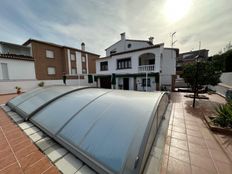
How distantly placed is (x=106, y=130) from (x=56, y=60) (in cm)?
2081

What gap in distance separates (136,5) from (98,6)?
2233mm

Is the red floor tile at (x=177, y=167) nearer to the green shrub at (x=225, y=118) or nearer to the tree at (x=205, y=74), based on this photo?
the green shrub at (x=225, y=118)

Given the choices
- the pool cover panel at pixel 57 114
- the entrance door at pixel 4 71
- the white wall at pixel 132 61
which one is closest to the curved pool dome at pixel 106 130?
the pool cover panel at pixel 57 114

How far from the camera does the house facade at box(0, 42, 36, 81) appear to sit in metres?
12.2

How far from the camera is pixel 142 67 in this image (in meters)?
13.5

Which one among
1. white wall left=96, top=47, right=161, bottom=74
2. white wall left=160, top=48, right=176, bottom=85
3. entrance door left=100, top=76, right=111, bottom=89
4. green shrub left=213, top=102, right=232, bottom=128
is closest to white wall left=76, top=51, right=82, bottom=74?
white wall left=96, top=47, right=161, bottom=74

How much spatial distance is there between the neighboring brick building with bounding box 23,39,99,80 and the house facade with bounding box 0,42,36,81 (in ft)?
→ 5.47

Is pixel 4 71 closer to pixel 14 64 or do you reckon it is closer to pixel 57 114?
pixel 14 64

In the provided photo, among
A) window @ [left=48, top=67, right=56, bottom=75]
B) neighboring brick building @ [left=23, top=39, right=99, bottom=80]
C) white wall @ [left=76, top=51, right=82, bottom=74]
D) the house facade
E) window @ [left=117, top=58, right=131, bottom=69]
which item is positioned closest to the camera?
the house facade

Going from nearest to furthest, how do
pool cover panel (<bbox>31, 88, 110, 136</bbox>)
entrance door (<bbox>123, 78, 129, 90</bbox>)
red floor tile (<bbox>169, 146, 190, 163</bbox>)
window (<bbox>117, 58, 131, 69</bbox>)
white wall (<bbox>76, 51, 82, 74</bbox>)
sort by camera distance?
red floor tile (<bbox>169, 146, 190, 163</bbox>) → pool cover panel (<bbox>31, 88, 110, 136</bbox>) → window (<bbox>117, 58, 131, 69</bbox>) → entrance door (<bbox>123, 78, 129, 90</bbox>) → white wall (<bbox>76, 51, 82, 74</bbox>)

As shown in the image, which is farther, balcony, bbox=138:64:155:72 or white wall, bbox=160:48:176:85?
white wall, bbox=160:48:176:85

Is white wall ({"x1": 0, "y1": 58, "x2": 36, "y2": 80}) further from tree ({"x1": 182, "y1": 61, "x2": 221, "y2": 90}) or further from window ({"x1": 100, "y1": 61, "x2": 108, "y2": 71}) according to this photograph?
tree ({"x1": 182, "y1": 61, "x2": 221, "y2": 90})

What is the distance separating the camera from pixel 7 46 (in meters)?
14.9

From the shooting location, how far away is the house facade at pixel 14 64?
1220cm
